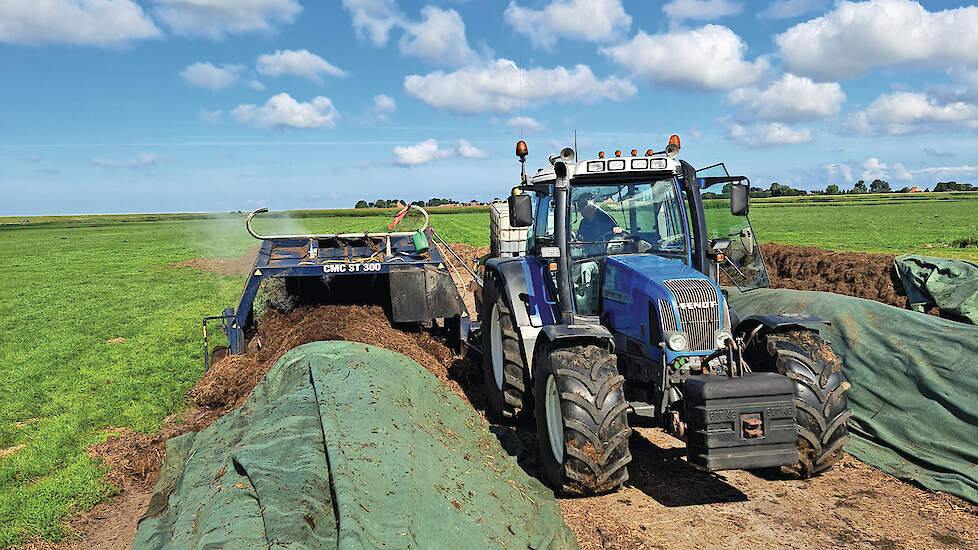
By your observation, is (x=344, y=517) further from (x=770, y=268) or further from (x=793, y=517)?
(x=770, y=268)

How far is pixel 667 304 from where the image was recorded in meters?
4.92

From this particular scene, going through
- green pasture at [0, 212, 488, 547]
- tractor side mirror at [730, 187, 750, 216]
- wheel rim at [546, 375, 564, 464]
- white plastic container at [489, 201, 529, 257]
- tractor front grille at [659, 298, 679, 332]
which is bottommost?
green pasture at [0, 212, 488, 547]

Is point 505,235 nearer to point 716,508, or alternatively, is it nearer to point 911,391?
point 911,391

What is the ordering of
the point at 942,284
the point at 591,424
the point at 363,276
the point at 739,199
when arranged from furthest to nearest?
the point at 363,276 → the point at 942,284 → the point at 739,199 → the point at 591,424

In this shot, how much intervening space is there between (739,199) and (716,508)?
97.7 inches

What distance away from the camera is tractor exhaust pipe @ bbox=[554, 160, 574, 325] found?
5.60 meters

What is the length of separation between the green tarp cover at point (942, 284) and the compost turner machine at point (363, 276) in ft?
20.0

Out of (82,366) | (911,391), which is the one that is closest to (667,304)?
(911,391)

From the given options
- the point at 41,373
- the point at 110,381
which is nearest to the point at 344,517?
the point at 110,381

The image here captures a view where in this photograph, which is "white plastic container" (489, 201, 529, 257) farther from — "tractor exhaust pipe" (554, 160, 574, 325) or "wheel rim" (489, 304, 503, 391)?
"tractor exhaust pipe" (554, 160, 574, 325)

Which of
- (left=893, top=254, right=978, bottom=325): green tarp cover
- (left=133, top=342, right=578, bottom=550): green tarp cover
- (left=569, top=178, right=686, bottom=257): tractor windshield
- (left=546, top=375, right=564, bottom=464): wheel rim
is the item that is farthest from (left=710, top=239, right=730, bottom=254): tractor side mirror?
(left=893, top=254, right=978, bottom=325): green tarp cover

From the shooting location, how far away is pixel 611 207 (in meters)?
6.09

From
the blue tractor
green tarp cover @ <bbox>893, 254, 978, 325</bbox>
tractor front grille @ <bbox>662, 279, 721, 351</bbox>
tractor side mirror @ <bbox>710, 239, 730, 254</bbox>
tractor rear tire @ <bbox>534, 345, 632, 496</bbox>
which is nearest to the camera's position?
the blue tractor

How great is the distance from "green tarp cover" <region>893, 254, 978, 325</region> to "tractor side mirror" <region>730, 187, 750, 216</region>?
4413mm
